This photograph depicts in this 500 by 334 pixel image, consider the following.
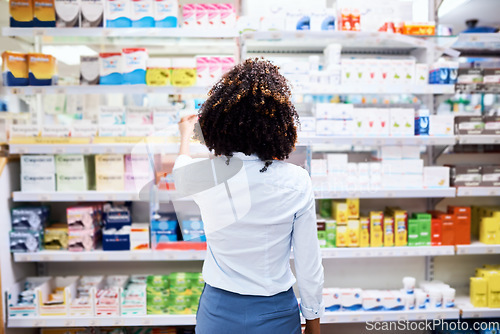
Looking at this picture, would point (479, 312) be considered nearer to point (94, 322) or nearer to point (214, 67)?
point (214, 67)

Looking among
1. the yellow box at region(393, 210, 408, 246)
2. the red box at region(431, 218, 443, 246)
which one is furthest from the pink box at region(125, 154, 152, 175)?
the red box at region(431, 218, 443, 246)

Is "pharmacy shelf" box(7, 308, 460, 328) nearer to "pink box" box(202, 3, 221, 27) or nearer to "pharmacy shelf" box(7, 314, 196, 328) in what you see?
"pharmacy shelf" box(7, 314, 196, 328)

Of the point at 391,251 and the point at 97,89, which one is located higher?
the point at 97,89

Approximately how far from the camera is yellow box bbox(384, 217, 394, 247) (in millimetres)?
2961

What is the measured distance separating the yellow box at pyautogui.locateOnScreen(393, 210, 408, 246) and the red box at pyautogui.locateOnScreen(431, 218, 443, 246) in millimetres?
207

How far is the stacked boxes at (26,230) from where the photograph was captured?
2852 mm

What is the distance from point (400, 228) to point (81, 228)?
2342 millimetres

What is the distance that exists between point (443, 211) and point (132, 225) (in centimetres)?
250

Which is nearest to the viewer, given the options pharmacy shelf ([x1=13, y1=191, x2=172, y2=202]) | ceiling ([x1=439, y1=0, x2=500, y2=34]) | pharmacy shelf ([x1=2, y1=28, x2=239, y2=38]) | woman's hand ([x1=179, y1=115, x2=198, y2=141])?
woman's hand ([x1=179, y1=115, x2=198, y2=141])

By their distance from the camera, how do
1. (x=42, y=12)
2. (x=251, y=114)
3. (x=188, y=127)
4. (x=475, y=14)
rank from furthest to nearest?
(x=475, y=14), (x=42, y=12), (x=188, y=127), (x=251, y=114)

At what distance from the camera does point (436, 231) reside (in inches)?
118

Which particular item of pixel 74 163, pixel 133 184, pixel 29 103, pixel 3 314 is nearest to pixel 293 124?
pixel 133 184

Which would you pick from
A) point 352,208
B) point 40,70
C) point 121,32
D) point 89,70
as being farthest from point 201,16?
point 352,208

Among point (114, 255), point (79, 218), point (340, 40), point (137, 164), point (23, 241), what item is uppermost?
point (340, 40)
